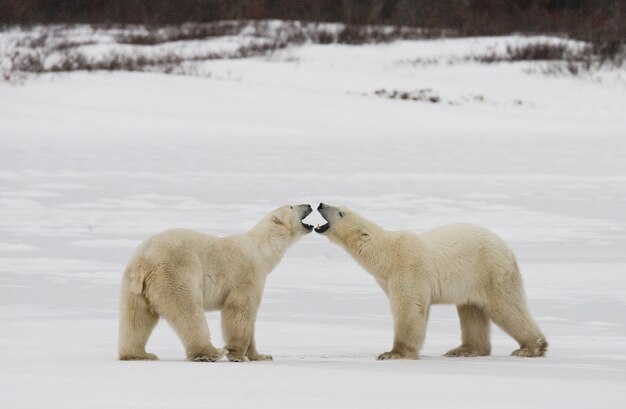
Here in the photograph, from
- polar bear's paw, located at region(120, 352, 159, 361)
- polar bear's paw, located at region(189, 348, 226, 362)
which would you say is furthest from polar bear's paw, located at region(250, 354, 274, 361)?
polar bear's paw, located at region(120, 352, 159, 361)

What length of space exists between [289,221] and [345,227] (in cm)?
28

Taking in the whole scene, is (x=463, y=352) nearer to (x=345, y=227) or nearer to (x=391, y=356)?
(x=391, y=356)

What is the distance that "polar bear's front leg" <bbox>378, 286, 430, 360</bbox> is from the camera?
4.97 metres

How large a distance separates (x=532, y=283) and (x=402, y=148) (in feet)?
26.6

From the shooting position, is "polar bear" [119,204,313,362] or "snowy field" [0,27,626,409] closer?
"snowy field" [0,27,626,409]

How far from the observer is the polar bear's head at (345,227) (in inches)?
212

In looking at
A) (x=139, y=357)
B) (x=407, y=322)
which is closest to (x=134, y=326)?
(x=139, y=357)

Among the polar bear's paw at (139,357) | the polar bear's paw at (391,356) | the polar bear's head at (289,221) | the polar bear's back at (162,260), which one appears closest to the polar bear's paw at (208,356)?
the polar bear's paw at (139,357)

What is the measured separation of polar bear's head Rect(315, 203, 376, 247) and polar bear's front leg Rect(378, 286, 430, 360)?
34 centimetres

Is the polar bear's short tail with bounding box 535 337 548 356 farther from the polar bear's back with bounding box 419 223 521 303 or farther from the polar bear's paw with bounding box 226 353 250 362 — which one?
the polar bear's paw with bounding box 226 353 250 362

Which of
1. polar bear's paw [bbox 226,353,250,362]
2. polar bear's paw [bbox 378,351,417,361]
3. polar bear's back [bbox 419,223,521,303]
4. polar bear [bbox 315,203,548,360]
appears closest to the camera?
polar bear's paw [bbox 226,353,250,362]

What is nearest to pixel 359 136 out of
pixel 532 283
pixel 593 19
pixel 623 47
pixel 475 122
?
pixel 475 122

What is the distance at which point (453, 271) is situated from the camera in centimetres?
529

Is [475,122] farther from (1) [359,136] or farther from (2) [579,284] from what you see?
(2) [579,284]
